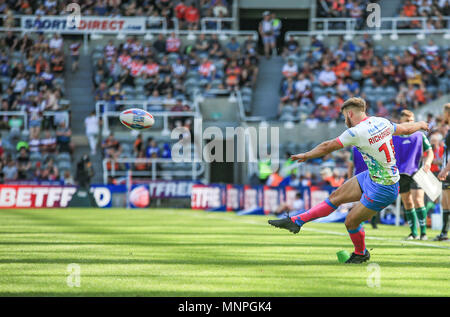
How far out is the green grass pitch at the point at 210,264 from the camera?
774 cm

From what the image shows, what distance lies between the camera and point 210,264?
32.9 feet

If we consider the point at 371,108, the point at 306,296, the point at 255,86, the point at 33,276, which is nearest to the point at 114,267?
the point at 33,276

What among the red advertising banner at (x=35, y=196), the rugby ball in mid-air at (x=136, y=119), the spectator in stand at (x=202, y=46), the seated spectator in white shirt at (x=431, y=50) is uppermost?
the spectator in stand at (x=202, y=46)

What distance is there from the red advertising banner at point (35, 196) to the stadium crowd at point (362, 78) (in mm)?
9098

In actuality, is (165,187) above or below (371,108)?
below

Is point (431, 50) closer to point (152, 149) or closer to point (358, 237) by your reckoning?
point (152, 149)

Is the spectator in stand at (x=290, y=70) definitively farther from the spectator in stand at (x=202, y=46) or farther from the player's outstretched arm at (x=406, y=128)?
the player's outstretched arm at (x=406, y=128)

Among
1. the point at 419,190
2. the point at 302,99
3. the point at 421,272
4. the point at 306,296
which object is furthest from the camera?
the point at 302,99

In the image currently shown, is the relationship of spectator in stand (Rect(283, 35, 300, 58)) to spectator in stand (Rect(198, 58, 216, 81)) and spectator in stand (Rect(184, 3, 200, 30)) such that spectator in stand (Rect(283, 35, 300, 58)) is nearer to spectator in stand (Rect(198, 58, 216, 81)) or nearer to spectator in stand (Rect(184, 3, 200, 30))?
spectator in stand (Rect(198, 58, 216, 81))

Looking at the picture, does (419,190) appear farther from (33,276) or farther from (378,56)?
(378,56)

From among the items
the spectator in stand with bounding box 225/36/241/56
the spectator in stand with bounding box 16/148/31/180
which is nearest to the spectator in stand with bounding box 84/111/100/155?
the spectator in stand with bounding box 16/148/31/180

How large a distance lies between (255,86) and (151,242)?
2332 cm

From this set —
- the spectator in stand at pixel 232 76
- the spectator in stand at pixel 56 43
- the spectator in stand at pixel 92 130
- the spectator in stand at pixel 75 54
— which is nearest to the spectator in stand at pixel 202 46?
the spectator in stand at pixel 232 76

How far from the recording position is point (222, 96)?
34.3m
